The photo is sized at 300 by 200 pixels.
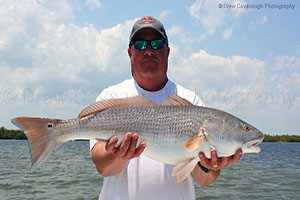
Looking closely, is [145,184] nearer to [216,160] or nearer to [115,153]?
[115,153]

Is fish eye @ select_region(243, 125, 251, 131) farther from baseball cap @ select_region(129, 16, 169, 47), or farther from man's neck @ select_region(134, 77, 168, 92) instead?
baseball cap @ select_region(129, 16, 169, 47)

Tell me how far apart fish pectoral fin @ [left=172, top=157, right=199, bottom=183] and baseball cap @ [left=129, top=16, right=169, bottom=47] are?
184cm

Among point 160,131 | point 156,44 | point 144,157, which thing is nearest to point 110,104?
point 160,131

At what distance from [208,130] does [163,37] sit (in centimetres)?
159

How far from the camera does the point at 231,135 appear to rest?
10.6 ft

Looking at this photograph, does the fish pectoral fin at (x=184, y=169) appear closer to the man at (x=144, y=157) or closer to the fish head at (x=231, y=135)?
the man at (x=144, y=157)

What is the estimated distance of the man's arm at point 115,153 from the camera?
10.3ft

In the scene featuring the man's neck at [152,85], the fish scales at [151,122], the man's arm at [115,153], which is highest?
the man's neck at [152,85]

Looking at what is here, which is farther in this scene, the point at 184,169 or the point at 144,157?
the point at 144,157

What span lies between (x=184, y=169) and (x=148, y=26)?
6.95 feet

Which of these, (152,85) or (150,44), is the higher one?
(150,44)

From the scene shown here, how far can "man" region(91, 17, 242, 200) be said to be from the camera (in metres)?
3.22

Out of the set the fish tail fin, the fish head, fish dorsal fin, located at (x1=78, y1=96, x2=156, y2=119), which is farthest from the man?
the fish tail fin

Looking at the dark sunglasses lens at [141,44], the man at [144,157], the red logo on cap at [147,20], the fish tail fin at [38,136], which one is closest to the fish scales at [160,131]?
the fish tail fin at [38,136]
